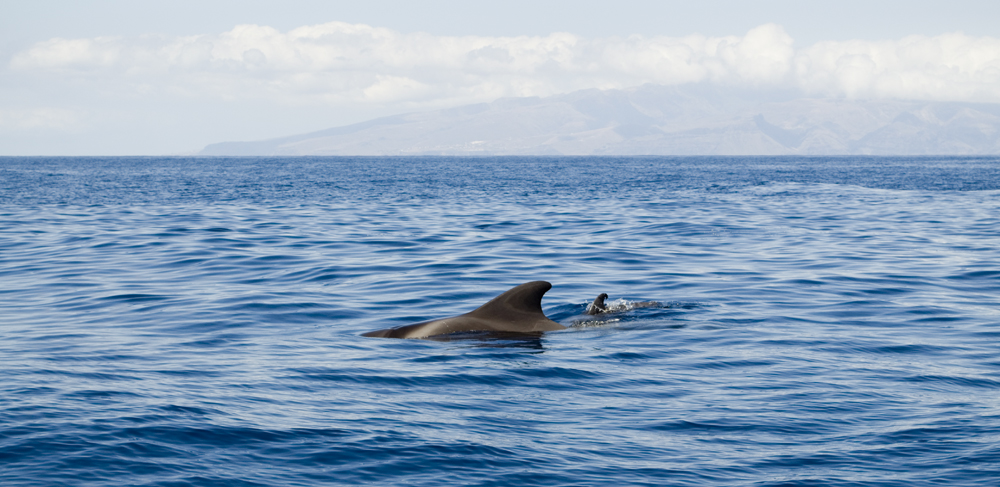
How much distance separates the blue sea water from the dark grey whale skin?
1.24ft

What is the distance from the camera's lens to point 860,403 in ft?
31.5

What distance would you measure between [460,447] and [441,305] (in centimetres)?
812

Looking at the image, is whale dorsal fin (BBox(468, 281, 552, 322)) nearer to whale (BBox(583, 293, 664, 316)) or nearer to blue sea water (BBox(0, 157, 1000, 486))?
blue sea water (BBox(0, 157, 1000, 486))

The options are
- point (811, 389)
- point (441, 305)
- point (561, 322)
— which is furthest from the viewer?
point (441, 305)

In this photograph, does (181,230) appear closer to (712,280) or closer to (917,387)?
(712,280)

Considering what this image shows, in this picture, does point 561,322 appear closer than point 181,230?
Yes

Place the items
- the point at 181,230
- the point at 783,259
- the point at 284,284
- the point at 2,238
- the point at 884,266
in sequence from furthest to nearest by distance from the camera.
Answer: the point at 181,230 → the point at 2,238 → the point at 783,259 → the point at 884,266 → the point at 284,284

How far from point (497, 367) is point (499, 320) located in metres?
1.93

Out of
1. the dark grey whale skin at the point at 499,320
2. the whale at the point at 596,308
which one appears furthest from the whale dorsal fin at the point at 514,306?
the whale at the point at 596,308

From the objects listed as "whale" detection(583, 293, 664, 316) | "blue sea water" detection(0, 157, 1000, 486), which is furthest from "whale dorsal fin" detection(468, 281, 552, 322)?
"whale" detection(583, 293, 664, 316)

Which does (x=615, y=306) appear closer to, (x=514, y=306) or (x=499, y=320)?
(x=514, y=306)

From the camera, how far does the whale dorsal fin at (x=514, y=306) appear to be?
12922mm

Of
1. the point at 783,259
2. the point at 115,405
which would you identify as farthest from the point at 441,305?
the point at 783,259

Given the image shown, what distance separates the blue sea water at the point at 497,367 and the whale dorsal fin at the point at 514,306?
1.68 ft
